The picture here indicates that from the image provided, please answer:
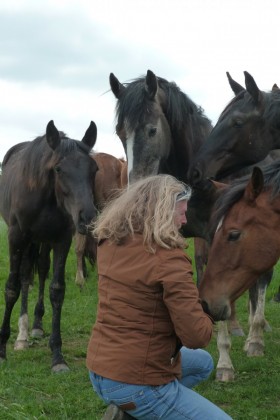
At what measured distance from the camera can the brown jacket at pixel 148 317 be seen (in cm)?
318

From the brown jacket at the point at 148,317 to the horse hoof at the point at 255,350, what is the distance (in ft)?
11.9

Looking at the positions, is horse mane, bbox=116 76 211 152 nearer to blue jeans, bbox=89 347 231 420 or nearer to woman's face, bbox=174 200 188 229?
woman's face, bbox=174 200 188 229

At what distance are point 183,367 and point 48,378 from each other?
104 inches

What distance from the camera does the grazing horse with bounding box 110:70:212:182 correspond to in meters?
5.98

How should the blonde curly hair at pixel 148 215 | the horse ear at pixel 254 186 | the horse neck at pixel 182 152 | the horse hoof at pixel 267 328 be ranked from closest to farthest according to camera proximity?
the blonde curly hair at pixel 148 215 → the horse ear at pixel 254 186 → the horse neck at pixel 182 152 → the horse hoof at pixel 267 328

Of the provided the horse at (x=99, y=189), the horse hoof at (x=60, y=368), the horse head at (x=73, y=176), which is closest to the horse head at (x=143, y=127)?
the horse head at (x=73, y=176)

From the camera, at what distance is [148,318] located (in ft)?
10.7

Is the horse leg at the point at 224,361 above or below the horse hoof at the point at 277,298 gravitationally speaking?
above

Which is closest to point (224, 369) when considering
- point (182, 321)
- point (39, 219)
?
point (39, 219)

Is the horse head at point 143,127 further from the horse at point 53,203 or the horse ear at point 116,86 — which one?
the horse at point 53,203

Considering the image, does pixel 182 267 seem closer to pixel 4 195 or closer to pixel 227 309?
pixel 227 309

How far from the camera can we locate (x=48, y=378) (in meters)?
6.07

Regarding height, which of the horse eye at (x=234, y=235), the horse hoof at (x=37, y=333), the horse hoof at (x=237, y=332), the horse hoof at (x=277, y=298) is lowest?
the horse hoof at (x=277, y=298)

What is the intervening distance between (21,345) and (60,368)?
125cm
